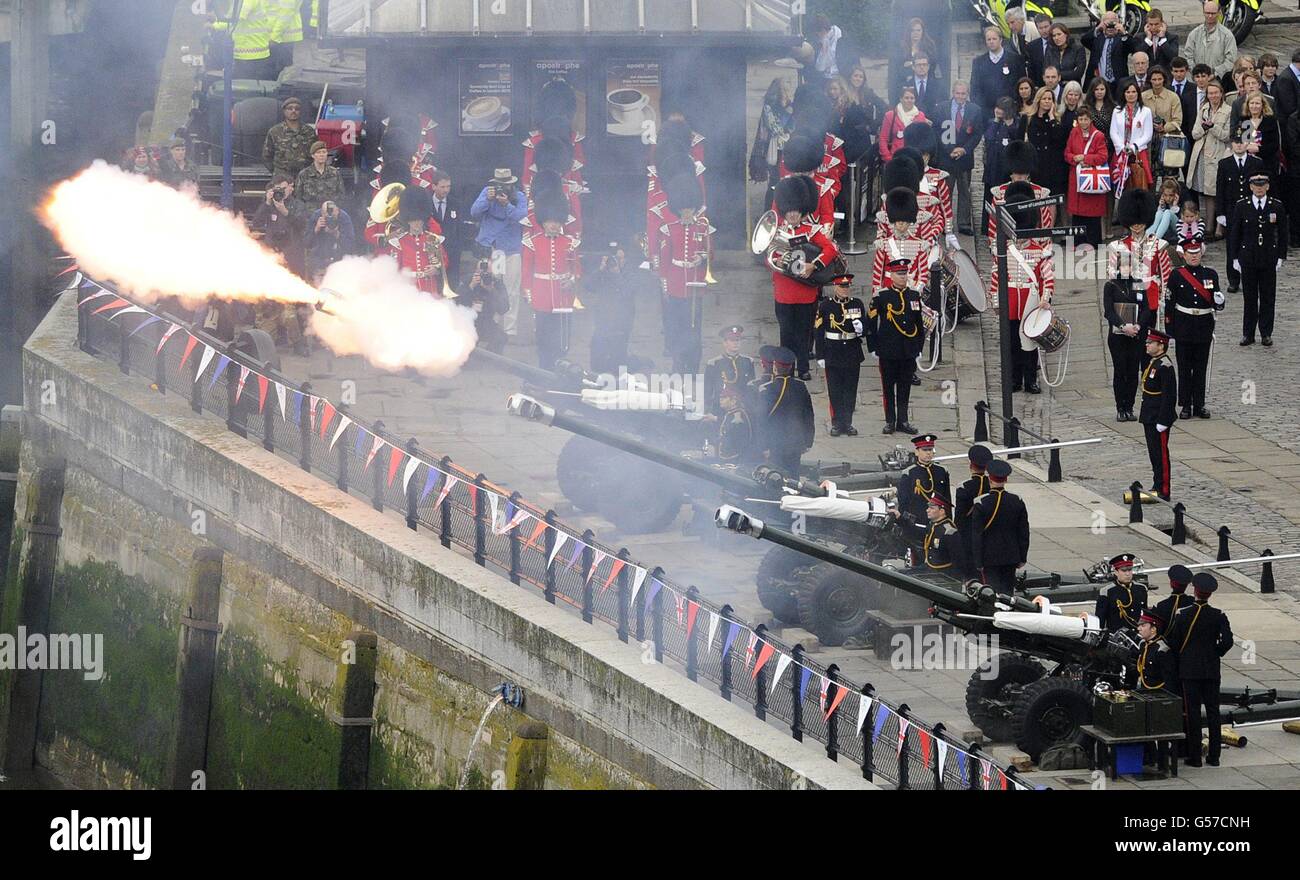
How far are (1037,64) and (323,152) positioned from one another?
981 cm

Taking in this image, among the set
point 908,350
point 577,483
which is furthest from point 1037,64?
point 577,483

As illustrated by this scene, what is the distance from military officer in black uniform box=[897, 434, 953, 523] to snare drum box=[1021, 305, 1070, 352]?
660 centimetres

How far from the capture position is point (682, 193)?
1318 inches

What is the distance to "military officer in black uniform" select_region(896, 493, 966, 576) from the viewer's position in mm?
25047

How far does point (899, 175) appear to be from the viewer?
34.2 metres

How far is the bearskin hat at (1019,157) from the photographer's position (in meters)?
34.5

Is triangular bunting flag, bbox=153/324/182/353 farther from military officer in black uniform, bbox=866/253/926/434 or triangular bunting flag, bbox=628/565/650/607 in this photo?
triangular bunting flag, bbox=628/565/650/607

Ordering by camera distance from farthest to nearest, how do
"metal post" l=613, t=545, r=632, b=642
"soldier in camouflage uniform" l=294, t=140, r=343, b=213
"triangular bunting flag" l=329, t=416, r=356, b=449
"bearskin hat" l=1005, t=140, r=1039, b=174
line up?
"bearskin hat" l=1005, t=140, r=1039, b=174, "soldier in camouflage uniform" l=294, t=140, r=343, b=213, "triangular bunting flag" l=329, t=416, r=356, b=449, "metal post" l=613, t=545, r=632, b=642

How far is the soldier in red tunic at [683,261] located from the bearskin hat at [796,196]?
98 centimetres

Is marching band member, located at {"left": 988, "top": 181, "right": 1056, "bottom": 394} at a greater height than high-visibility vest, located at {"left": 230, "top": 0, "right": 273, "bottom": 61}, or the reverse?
high-visibility vest, located at {"left": 230, "top": 0, "right": 273, "bottom": 61}

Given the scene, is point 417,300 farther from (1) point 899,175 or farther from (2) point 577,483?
(1) point 899,175

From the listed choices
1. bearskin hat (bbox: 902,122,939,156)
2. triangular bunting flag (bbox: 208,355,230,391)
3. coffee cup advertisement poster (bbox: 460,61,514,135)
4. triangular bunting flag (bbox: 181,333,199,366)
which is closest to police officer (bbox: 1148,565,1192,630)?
triangular bunting flag (bbox: 208,355,230,391)

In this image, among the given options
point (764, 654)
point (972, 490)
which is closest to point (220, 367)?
point (972, 490)

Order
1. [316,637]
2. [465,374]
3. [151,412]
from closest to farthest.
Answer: [316,637]
[151,412]
[465,374]
